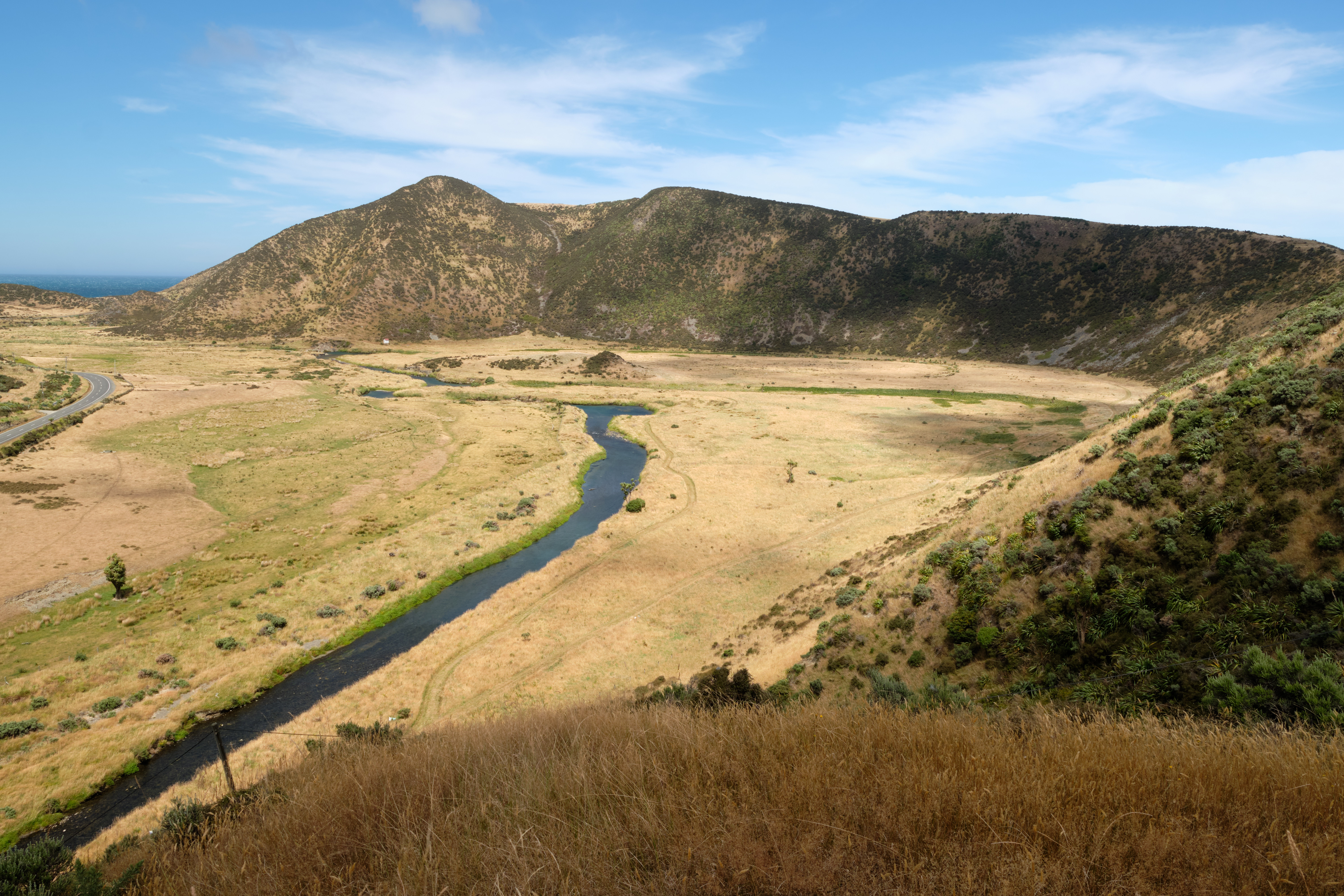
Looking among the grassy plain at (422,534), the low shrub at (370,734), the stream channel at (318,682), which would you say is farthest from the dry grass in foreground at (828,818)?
the stream channel at (318,682)

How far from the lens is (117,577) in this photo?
3083cm

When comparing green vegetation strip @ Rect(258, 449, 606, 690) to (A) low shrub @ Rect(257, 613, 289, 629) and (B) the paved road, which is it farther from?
(B) the paved road

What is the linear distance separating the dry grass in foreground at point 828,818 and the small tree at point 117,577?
106ft

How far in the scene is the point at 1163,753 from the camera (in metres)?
6.55

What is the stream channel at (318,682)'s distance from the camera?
19516mm

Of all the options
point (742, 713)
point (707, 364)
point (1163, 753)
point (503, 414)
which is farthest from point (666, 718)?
point (707, 364)

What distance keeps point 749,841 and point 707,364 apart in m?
126

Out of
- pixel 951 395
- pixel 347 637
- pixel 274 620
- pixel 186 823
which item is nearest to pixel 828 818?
pixel 186 823

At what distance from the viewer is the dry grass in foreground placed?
16.7 feet

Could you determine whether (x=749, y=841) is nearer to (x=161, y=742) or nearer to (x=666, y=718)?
(x=666, y=718)

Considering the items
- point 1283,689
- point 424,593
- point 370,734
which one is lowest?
point 424,593

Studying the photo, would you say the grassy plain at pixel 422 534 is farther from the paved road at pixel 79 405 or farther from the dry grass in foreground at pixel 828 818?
the dry grass in foreground at pixel 828 818

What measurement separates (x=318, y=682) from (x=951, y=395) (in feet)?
291

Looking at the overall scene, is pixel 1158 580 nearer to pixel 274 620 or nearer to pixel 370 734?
pixel 370 734
